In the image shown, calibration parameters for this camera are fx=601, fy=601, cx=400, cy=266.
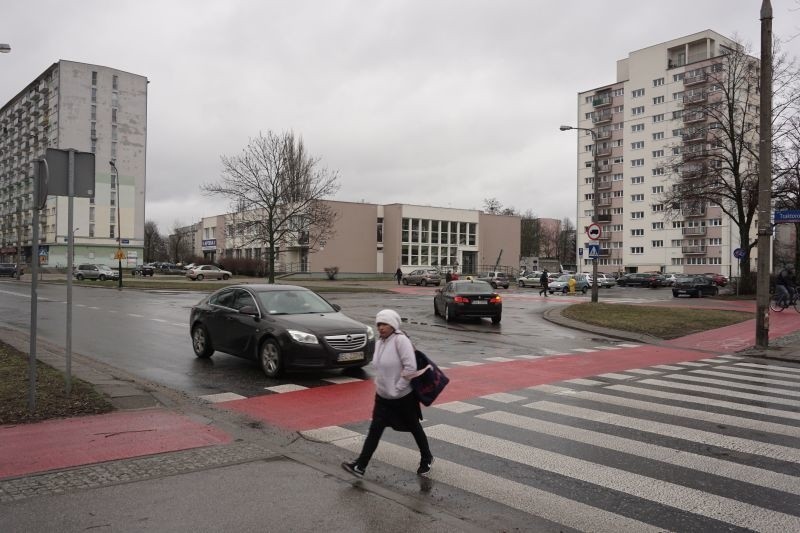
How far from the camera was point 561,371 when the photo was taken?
10734mm

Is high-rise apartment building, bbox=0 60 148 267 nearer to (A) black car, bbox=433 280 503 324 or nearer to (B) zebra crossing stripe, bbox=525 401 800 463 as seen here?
(A) black car, bbox=433 280 503 324

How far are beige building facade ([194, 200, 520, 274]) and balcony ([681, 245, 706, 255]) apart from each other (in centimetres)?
2424

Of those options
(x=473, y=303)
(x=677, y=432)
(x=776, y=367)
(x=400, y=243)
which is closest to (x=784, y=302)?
(x=473, y=303)

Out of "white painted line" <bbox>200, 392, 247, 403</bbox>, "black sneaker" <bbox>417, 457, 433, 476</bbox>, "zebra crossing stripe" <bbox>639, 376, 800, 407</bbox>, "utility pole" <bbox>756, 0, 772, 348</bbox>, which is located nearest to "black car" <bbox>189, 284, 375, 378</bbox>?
"white painted line" <bbox>200, 392, 247, 403</bbox>

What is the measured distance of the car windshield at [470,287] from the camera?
68.0 feet

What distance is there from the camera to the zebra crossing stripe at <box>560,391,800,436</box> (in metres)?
6.64

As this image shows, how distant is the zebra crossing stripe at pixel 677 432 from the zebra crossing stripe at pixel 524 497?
2372 millimetres

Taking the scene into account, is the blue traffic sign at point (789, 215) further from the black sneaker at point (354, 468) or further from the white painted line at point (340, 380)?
the black sneaker at point (354, 468)

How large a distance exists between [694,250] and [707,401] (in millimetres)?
82915

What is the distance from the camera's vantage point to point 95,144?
94375mm

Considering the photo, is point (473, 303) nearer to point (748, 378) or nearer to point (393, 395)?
point (748, 378)

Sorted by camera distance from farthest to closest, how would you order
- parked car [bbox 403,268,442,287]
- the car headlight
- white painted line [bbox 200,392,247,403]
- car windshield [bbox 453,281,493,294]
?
1. parked car [bbox 403,268,442,287]
2. car windshield [bbox 453,281,493,294]
3. the car headlight
4. white painted line [bbox 200,392,247,403]

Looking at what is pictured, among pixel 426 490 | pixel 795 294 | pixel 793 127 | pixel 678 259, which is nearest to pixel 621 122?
pixel 678 259

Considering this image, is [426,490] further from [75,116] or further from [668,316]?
[75,116]
